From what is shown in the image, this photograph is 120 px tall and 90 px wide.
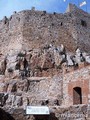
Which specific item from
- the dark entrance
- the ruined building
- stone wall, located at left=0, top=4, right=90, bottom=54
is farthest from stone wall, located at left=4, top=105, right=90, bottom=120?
stone wall, located at left=0, top=4, right=90, bottom=54

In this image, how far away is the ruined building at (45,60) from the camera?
23328 millimetres

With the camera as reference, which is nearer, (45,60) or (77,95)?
(77,95)

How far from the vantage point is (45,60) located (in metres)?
29.7

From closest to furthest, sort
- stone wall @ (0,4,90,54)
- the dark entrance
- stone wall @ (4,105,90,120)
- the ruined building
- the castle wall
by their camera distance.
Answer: stone wall @ (4,105,90,120) → the castle wall → the ruined building → the dark entrance → stone wall @ (0,4,90,54)

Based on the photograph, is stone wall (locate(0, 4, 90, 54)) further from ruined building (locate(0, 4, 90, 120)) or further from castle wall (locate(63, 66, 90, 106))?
castle wall (locate(63, 66, 90, 106))

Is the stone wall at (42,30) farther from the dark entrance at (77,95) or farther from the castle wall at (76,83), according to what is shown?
the dark entrance at (77,95)

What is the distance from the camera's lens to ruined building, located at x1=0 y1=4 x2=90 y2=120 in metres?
23.3

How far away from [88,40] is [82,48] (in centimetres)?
183

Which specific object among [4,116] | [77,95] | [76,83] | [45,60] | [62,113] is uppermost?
[45,60]

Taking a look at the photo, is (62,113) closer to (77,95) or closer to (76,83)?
(76,83)

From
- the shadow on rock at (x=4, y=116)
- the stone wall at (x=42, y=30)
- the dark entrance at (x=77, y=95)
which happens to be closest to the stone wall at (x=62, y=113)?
the shadow on rock at (x=4, y=116)

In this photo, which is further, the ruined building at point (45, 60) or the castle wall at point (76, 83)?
the ruined building at point (45, 60)

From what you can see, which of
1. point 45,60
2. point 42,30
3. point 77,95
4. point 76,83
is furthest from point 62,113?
point 42,30

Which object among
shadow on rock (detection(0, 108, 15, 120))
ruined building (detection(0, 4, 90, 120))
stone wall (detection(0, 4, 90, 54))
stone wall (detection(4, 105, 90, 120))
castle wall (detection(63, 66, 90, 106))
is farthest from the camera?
stone wall (detection(0, 4, 90, 54))
